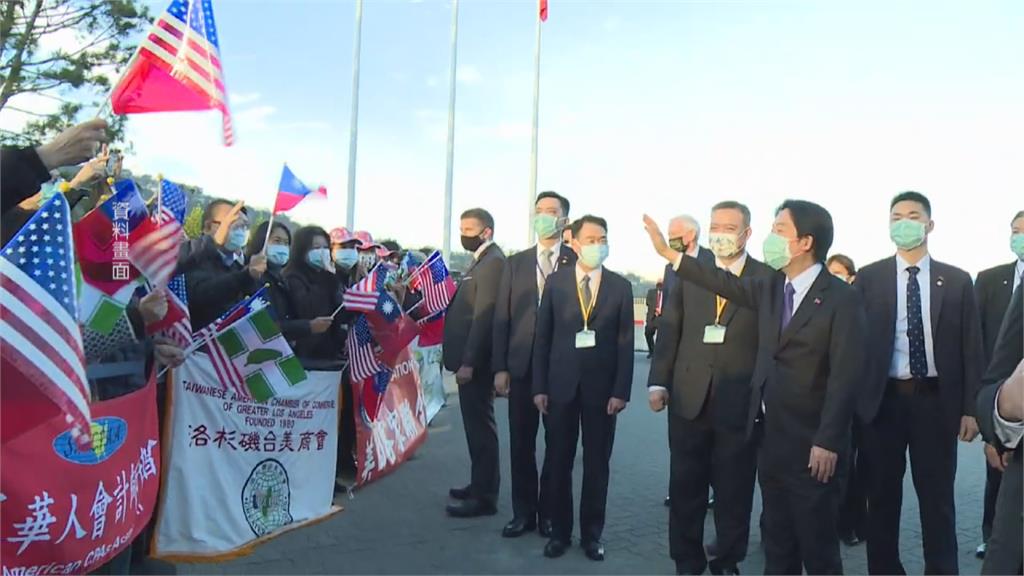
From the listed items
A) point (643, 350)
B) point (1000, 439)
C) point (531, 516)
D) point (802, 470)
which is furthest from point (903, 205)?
point (643, 350)

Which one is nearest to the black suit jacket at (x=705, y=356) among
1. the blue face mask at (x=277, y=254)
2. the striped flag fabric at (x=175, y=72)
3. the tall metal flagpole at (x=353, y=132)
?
the striped flag fabric at (x=175, y=72)

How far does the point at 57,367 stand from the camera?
2.24m

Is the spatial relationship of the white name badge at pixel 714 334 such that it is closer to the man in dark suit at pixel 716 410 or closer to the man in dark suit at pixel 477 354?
the man in dark suit at pixel 716 410

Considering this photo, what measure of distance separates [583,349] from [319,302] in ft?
7.24

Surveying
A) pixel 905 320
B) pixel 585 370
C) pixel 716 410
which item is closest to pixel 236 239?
pixel 585 370

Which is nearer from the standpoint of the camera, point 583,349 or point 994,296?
point 583,349

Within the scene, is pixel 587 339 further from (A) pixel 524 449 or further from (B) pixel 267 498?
(B) pixel 267 498

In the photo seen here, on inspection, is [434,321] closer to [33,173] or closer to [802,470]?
[802,470]

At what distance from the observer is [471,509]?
543 cm

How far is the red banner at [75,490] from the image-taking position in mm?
2674

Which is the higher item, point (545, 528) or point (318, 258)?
point (318, 258)

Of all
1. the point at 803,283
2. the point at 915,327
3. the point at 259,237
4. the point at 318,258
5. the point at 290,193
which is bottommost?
the point at 915,327

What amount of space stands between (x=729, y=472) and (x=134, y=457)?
311cm

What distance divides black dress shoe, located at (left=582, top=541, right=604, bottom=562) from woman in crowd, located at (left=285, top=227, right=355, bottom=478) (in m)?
2.32
